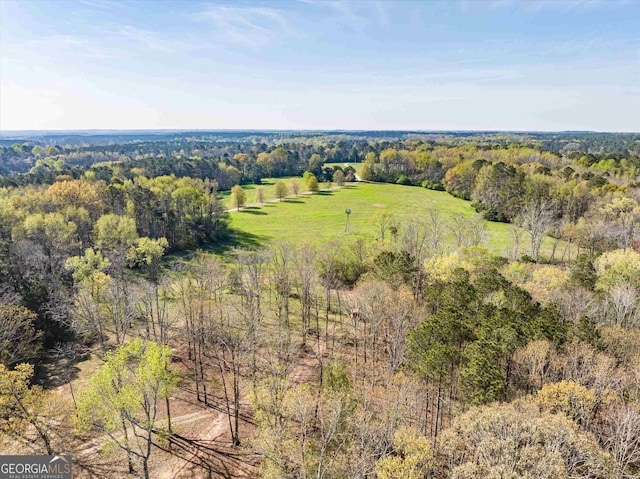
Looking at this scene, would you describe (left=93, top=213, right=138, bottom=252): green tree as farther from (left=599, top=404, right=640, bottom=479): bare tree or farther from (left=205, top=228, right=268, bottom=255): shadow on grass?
(left=599, top=404, right=640, bottom=479): bare tree

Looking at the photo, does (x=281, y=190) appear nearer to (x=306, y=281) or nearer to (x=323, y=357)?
(x=306, y=281)

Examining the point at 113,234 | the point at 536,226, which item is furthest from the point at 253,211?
the point at 536,226

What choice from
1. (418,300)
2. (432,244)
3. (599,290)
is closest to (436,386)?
(418,300)

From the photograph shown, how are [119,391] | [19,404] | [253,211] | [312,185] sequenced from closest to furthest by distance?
[119,391] < [19,404] < [253,211] < [312,185]

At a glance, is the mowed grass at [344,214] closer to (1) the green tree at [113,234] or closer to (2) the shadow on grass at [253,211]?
(2) the shadow on grass at [253,211]

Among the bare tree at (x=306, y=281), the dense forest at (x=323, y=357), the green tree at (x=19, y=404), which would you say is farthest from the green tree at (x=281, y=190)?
the green tree at (x=19, y=404)

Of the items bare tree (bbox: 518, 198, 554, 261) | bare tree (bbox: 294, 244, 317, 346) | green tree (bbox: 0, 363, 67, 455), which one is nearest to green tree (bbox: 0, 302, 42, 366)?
green tree (bbox: 0, 363, 67, 455)
